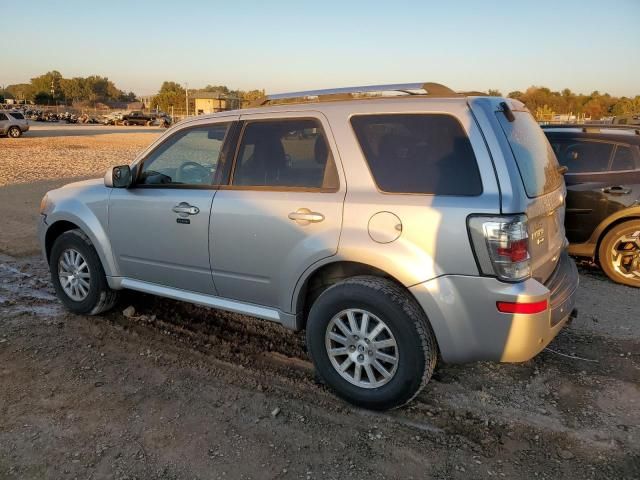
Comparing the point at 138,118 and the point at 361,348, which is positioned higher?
the point at 361,348

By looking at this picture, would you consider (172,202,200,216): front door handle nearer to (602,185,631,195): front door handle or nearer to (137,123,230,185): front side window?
(137,123,230,185): front side window

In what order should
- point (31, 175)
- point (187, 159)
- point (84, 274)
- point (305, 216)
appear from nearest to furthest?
point (305, 216), point (187, 159), point (84, 274), point (31, 175)

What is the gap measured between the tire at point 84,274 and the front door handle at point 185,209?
1.15 m

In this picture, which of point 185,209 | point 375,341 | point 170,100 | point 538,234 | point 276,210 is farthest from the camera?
point 170,100

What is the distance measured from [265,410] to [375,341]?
0.83 m

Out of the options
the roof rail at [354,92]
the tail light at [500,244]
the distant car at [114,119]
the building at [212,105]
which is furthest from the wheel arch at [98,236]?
the distant car at [114,119]

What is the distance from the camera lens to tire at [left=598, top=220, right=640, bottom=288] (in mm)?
5973

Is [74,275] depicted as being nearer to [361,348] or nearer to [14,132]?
[361,348]

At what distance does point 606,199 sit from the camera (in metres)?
6.04

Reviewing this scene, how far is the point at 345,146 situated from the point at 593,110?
182 feet

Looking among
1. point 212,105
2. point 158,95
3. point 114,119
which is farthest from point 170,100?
point 212,105

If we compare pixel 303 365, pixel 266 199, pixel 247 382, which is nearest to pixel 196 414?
pixel 247 382

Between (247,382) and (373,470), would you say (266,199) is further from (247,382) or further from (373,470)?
(373,470)

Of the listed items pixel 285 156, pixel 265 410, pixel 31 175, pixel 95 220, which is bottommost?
pixel 31 175
